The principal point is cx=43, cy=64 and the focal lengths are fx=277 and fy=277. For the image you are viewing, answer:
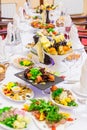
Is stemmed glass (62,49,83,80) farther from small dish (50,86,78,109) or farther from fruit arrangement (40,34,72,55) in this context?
small dish (50,86,78,109)

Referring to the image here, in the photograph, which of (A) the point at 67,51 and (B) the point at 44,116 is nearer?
(B) the point at 44,116

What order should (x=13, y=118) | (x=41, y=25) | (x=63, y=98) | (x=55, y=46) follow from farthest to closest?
(x=41, y=25) < (x=55, y=46) < (x=63, y=98) < (x=13, y=118)

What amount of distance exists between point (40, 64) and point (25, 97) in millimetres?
458

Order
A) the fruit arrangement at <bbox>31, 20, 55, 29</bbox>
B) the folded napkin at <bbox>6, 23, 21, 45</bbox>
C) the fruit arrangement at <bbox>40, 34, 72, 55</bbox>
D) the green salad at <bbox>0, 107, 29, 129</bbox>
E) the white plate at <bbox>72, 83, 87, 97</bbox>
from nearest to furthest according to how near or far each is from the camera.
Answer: the green salad at <bbox>0, 107, 29, 129</bbox> → the white plate at <bbox>72, 83, 87, 97</bbox> → the fruit arrangement at <bbox>40, 34, 72, 55</bbox> → the folded napkin at <bbox>6, 23, 21, 45</bbox> → the fruit arrangement at <bbox>31, 20, 55, 29</bbox>

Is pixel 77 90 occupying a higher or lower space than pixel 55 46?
lower

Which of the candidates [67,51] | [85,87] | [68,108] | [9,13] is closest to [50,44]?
[67,51]

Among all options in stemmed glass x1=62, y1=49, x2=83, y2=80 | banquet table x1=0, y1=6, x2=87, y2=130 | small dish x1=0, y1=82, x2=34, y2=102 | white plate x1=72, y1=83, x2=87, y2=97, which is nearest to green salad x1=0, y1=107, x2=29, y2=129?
banquet table x1=0, y1=6, x2=87, y2=130

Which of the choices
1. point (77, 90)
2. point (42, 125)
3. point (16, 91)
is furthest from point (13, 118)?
point (77, 90)

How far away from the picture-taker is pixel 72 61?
6.46 feet

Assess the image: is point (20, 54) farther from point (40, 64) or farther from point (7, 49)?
point (40, 64)

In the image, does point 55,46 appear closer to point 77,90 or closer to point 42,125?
point 77,90

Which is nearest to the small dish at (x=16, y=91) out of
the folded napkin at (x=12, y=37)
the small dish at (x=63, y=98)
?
the small dish at (x=63, y=98)

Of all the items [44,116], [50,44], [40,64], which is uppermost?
[50,44]

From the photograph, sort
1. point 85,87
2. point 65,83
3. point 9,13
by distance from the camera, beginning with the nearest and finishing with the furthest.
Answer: point 85,87, point 65,83, point 9,13
